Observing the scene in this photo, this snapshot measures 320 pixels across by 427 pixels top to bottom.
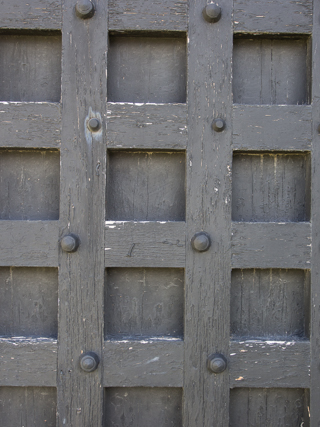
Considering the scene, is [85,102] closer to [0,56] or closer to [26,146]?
[26,146]

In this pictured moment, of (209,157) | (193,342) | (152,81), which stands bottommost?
(193,342)

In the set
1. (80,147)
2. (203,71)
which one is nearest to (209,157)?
(203,71)

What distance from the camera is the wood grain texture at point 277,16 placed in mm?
1021

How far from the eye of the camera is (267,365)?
1.00 metres

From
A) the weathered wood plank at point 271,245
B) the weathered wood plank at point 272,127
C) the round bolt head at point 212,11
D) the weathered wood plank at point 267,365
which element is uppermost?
the round bolt head at point 212,11

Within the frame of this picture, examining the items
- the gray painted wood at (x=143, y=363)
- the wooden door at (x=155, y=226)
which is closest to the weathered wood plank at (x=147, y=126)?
the wooden door at (x=155, y=226)

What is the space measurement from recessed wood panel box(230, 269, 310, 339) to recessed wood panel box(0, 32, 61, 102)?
2.99ft

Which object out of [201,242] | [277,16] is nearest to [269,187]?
[201,242]

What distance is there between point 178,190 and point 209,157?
0.15 meters

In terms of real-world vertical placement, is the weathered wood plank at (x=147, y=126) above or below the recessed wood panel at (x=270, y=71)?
below

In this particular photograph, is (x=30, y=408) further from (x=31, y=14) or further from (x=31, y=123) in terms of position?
(x=31, y=14)

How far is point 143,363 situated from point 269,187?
2.38ft

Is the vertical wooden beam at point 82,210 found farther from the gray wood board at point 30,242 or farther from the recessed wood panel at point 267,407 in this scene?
the recessed wood panel at point 267,407

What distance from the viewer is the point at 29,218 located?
104 cm
